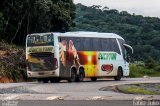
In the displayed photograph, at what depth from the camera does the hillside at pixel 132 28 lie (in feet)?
270

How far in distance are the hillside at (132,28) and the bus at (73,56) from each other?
35881 millimetres

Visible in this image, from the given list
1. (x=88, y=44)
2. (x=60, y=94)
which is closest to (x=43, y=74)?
(x=88, y=44)

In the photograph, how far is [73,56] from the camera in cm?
3731

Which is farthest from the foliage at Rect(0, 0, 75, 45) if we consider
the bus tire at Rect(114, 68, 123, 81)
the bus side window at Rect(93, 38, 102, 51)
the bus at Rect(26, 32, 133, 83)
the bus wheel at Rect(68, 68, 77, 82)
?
the bus wheel at Rect(68, 68, 77, 82)

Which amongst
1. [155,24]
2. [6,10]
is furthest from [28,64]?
A: [155,24]

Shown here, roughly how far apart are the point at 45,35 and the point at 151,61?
32.3 meters

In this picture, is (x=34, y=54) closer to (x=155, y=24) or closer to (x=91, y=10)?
(x=155, y=24)

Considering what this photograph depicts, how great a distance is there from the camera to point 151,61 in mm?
66562

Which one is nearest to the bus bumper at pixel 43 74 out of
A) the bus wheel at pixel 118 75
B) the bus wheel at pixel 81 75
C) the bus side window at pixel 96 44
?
the bus wheel at pixel 81 75

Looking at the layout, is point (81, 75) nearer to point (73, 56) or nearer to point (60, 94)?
point (73, 56)

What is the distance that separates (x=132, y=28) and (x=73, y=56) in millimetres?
49377

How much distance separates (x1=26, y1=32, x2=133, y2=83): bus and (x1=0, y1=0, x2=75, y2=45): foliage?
11.8 meters

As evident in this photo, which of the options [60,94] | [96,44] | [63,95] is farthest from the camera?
[96,44]

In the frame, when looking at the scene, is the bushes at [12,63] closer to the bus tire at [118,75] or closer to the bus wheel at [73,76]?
the bus wheel at [73,76]
